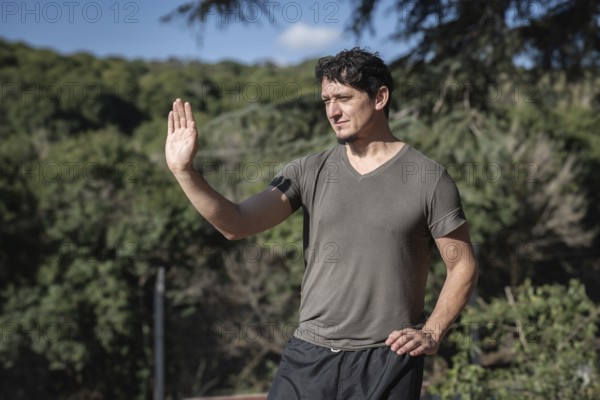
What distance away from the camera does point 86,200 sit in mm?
7906

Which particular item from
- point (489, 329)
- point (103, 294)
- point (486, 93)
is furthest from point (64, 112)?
point (489, 329)

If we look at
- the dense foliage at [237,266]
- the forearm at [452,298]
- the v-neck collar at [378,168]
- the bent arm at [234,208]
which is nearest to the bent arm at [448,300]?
the forearm at [452,298]

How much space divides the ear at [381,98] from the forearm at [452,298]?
60cm

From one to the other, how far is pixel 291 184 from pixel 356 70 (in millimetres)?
458

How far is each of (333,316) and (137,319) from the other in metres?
4.86

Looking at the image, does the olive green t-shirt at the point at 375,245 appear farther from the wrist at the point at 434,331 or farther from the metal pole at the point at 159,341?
the metal pole at the point at 159,341

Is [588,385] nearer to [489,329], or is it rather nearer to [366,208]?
[489,329]

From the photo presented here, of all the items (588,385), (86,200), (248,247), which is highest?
(86,200)

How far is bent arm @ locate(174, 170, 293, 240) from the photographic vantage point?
232 cm

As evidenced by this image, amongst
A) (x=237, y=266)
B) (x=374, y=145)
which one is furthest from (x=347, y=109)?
(x=237, y=266)

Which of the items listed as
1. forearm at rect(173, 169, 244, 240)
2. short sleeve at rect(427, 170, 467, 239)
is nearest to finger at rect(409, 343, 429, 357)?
short sleeve at rect(427, 170, 467, 239)

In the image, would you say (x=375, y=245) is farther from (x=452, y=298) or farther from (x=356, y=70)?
(x=356, y=70)

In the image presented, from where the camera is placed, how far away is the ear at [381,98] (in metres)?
2.58

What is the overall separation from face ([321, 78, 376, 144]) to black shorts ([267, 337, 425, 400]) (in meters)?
0.72
